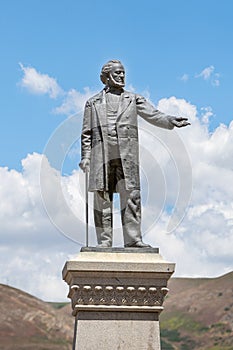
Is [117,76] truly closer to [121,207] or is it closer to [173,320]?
[121,207]

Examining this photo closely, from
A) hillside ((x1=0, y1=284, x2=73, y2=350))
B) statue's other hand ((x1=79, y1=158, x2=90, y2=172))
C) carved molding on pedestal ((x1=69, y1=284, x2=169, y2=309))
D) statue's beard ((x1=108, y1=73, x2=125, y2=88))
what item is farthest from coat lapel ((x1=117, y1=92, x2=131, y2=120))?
hillside ((x1=0, y1=284, x2=73, y2=350))

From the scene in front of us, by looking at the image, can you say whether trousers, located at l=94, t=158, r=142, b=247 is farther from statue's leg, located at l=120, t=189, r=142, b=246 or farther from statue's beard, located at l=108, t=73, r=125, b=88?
statue's beard, located at l=108, t=73, r=125, b=88

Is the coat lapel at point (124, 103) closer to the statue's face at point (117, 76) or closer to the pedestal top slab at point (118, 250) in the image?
the statue's face at point (117, 76)

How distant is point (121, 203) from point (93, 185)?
52 centimetres

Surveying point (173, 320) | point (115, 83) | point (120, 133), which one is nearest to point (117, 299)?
point (120, 133)

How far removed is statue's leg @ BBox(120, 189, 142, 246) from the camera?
37.4 ft

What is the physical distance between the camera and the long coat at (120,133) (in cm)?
1160

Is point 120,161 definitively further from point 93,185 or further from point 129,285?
point 129,285

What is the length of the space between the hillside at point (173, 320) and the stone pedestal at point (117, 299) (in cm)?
9712

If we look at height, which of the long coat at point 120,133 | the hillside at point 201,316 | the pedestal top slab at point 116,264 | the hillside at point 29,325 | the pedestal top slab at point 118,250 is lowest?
the pedestal top slab at point 116,264

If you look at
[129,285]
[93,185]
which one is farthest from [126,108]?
[129,285]

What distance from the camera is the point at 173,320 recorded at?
139 meters

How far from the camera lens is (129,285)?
1079 cm

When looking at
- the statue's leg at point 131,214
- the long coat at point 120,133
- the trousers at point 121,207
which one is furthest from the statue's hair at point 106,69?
the statue's leg at point 131,214
